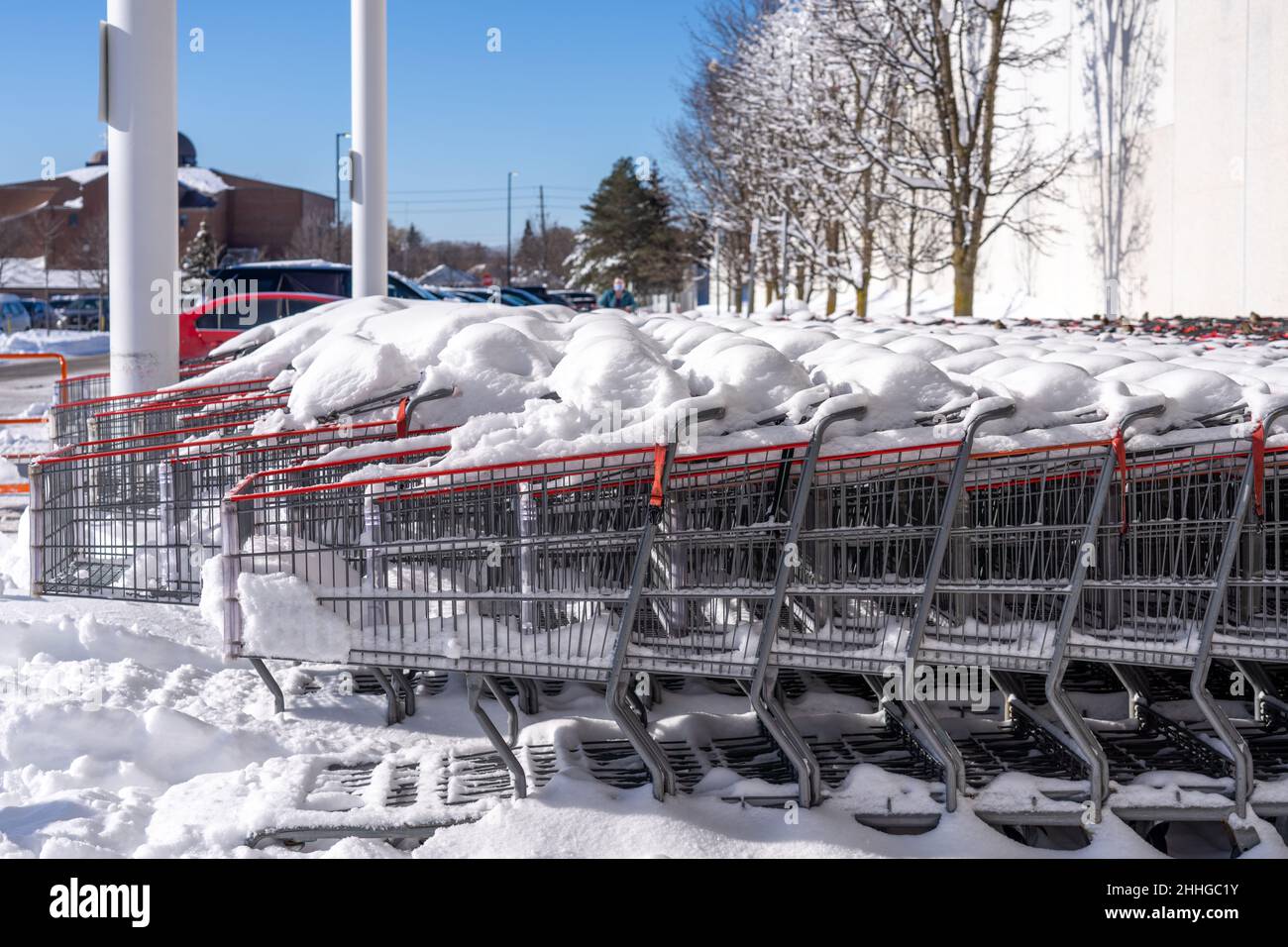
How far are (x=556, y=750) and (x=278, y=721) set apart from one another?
1.06 metres

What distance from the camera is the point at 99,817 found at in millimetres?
3895

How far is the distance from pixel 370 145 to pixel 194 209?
63.9m

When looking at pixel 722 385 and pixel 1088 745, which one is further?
pixel 722 385

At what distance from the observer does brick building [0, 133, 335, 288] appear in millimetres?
69000

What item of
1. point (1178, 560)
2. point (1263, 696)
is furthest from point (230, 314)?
point (1263, 696)

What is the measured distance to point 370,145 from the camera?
41.0ft

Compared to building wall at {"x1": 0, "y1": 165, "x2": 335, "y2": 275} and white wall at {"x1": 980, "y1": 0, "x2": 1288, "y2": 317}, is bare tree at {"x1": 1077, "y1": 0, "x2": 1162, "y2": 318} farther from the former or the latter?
building wall at {"x1": 0, "y1": 165, "x2": 335, "y2": 275}

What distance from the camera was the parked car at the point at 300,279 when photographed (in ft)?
54.6

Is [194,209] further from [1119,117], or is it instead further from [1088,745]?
[1088,745]

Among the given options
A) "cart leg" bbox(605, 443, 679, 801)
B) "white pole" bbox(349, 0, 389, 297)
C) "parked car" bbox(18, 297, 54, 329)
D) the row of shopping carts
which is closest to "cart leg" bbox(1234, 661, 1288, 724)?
the row of shopping carts

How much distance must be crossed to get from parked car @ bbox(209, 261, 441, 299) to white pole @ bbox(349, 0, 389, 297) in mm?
3570
